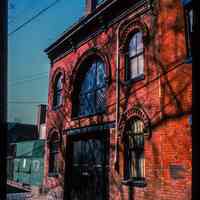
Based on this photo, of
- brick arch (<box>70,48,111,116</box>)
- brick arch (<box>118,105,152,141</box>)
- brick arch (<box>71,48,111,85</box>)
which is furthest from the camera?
brick arch (<box>70,48,111,116</box>)

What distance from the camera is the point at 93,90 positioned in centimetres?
1216

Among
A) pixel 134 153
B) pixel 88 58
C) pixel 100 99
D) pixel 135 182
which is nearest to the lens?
pixel 135 182

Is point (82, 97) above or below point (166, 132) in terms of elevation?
above

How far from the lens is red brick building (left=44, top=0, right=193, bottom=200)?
7.46m

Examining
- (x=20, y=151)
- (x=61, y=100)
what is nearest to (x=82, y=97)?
(x=61, y=100)

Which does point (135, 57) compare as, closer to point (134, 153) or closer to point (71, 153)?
point (134, 153)

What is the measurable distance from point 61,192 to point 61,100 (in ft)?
15.6

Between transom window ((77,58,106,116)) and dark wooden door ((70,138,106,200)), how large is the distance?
4.71 feet

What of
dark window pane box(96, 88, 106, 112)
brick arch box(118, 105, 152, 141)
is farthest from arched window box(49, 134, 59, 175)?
brick arch box(118, 105, 152, 141)

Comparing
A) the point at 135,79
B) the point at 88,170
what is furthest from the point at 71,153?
the point at 135,79

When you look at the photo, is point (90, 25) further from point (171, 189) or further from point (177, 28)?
point (171, 189)

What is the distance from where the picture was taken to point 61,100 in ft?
46.7

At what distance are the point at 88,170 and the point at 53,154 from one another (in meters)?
3.74

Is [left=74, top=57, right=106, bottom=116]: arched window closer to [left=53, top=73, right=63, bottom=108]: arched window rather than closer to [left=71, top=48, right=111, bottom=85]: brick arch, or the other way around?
[left=71, top=48, right=111, bottom=85]: brick arch
